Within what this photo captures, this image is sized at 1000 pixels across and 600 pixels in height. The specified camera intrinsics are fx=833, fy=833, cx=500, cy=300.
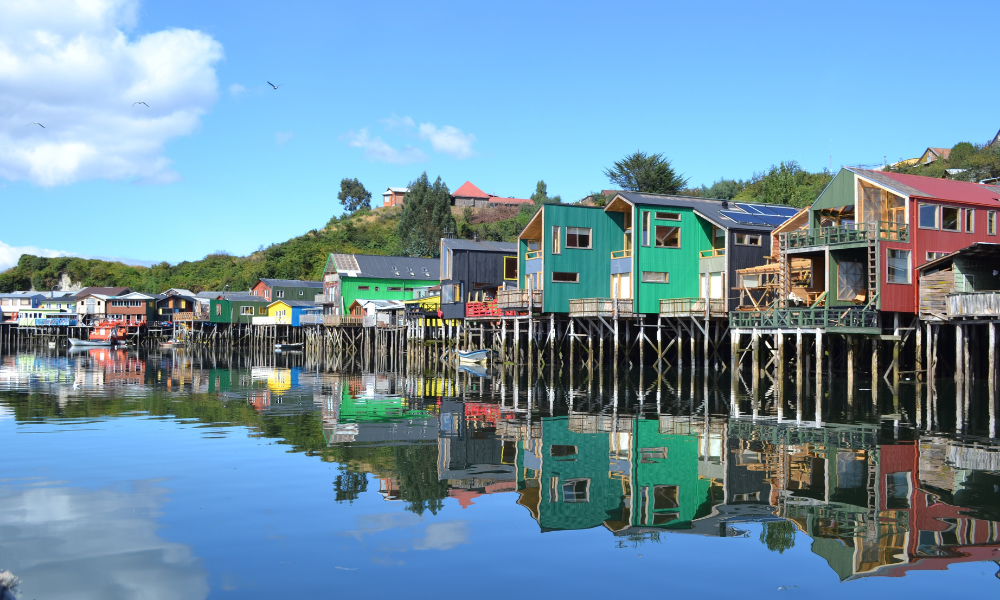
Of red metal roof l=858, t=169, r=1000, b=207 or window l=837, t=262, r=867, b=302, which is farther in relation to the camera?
window l=837, t=262, r=867, b=302

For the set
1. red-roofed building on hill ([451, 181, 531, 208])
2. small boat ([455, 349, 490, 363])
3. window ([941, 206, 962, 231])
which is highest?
red-roofed building on hill ([451, 181, 531, 208])

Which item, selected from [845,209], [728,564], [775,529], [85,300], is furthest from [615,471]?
[85,300]

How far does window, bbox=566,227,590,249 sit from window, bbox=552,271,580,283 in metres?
1.58

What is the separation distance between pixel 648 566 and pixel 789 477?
5800mm

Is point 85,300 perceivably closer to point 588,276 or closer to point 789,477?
point 588,276

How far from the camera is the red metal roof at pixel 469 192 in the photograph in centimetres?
14438

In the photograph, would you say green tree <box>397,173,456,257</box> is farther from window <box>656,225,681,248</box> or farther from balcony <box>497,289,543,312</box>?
window <box>656,225,681,248</box>

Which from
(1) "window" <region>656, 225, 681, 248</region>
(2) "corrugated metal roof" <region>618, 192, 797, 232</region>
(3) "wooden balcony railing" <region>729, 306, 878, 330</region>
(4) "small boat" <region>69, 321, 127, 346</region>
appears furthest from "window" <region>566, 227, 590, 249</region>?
(4) "small boat" <region>69, 321, 127, 346</region>

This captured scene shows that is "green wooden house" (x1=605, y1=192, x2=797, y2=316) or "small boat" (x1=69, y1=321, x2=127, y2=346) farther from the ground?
"green wooden house" (x1=605, y1=192, x2=797, y2=316)

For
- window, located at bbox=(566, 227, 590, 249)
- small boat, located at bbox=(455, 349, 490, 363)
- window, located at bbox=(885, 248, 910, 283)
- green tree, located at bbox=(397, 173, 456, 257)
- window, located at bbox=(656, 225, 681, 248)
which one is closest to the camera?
window, located at bbox=(885, 248, 910, 283)

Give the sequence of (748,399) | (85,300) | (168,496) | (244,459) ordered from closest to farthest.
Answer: (168,496), (244,459), (748,399), (85,300)

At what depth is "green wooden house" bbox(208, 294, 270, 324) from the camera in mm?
99812

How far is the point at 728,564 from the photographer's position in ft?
31.4

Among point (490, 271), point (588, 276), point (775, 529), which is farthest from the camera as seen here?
point (490, 271)
